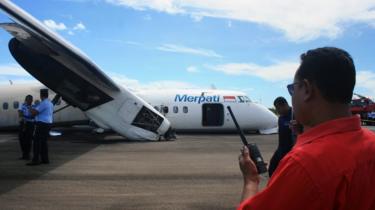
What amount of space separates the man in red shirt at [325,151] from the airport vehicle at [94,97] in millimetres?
10647

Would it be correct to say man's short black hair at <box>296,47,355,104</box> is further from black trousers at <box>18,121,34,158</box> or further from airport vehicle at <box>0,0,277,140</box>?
black trousers at <box>18,121,34,158</box>

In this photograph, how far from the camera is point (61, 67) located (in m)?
17.1

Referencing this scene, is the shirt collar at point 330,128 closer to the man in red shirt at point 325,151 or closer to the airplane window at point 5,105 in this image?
the man in red shirt at point 325,151

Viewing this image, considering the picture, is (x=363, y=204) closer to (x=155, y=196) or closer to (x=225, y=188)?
(x=155, y=196)

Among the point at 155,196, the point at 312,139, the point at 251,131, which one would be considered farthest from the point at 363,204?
the point at 251,131

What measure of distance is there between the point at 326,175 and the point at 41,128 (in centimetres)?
1085

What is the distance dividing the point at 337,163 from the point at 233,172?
9.23m

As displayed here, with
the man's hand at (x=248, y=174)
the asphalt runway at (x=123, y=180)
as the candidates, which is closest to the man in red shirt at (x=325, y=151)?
the man's hand at (x=248, y=174)

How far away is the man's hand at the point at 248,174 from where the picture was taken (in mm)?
2229

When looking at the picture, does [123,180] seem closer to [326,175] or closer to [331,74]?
[331,74]

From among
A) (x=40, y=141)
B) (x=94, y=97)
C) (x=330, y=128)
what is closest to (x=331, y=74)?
(x=330, y=128)

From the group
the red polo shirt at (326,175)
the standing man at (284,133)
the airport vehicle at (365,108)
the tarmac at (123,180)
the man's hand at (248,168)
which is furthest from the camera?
the airport vehicle at (365,108)

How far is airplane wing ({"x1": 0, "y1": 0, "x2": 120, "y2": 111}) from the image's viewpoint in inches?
558

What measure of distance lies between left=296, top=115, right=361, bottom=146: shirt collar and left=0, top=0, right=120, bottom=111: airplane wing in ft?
36.8
